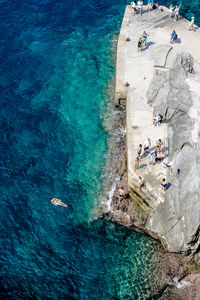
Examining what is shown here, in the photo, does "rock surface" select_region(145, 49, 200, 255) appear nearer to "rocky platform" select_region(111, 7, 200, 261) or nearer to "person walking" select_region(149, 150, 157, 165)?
"rocky platform" select_region(111, 7, 200, 261)

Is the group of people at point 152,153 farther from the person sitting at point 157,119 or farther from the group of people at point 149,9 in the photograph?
the group of people at point 149,9

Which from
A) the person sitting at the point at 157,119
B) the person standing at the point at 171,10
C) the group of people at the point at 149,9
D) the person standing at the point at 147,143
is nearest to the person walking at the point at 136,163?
the person standing at the point at 147,143

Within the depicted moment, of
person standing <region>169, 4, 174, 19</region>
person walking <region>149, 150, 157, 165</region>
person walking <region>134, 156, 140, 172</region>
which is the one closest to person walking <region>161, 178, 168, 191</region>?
person walking <region>149, 150, 157, 165</region>

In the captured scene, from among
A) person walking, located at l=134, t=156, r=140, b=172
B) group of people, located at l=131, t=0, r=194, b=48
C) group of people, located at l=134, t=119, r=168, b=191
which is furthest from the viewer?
group of people, located at l=131, t=0, r=194, b=48

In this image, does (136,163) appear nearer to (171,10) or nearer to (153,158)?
(153,158)

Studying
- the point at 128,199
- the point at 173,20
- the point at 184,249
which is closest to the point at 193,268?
the point at 184,249
